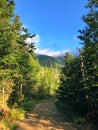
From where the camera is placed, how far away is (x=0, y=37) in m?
21.3

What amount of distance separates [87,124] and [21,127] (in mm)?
6912

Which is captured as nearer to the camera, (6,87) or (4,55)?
(4,55)

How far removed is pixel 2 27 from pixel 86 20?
737 centimetres

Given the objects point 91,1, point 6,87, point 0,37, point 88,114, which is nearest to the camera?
point 91,1

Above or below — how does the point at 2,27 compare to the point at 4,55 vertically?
above

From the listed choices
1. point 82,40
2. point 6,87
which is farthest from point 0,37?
point 6,87

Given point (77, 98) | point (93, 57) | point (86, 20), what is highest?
point (86, 20)

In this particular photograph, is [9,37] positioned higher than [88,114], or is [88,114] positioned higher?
[9,37]

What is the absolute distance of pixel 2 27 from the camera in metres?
21.7

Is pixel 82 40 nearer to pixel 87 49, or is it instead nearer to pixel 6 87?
pixel 87 49

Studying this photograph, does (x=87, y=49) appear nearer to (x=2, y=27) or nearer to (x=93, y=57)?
(x=93, y=57)

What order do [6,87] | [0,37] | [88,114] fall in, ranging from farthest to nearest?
[6,87] < [88,114] < [0,37]

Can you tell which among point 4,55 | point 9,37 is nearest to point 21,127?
point 4,55

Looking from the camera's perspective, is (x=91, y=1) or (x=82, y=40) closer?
(x=91, y=1)
